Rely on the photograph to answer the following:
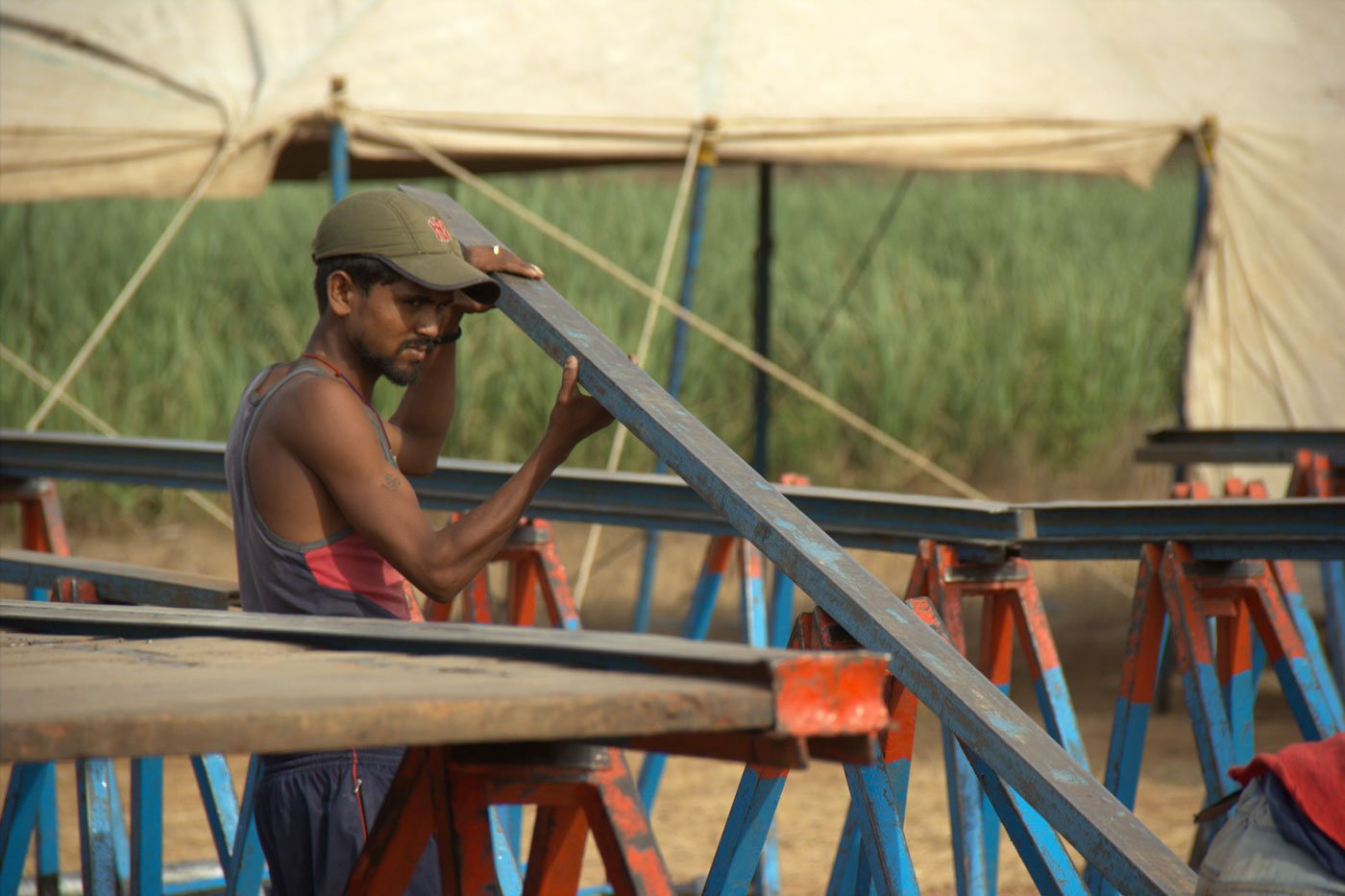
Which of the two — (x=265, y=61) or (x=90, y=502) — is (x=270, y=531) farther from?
(x=90, y=502)

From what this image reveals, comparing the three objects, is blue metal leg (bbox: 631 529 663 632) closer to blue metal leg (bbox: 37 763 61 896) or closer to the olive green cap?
blue metal leg (bbox: 37 763 61 896)

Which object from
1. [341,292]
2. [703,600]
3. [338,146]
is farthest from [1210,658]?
[338,146]

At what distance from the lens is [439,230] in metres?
2.55

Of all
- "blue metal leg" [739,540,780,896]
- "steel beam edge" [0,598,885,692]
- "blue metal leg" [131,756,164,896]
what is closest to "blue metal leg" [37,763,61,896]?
"blue metal leg" [131,756,164,896]

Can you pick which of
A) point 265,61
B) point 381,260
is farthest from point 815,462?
point 381,260

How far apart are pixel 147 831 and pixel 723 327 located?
8.82 meters

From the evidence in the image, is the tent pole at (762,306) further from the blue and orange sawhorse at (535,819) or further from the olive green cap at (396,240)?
the blue and orange sawhorse at (535,819)

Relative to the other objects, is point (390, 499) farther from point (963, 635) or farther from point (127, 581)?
point (963, 635)

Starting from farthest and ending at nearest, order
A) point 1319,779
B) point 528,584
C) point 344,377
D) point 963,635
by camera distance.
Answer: point 528,584 → point 963,635 → point 344,377 → point 1319,779

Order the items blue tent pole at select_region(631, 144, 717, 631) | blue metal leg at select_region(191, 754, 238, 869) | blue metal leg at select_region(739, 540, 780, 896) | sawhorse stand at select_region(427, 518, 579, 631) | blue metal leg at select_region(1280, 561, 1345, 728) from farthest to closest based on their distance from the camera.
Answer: blue tent pole at select_region(631, 144, 717, 631)
blue metal leg at select_region(739, 540, 780, 896)
sawhorse stand at select_region(427, 518, 579, 631)
blue metal leg at select_region(1280, 561, 1345, 728)
blue metal leg at select_region(191, 754, 238, 869)

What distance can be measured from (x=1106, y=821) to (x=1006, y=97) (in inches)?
189

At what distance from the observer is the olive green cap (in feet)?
8.16

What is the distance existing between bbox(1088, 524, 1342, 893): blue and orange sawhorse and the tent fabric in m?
3.31

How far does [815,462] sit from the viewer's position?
1105 centimetres
